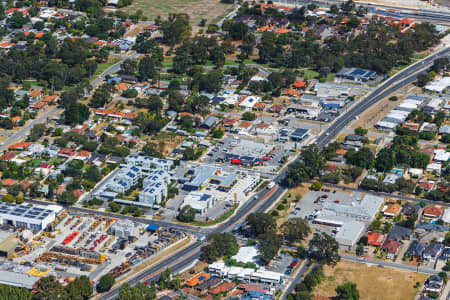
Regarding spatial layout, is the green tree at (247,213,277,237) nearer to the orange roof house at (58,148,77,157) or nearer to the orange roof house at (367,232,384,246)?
the orange roof house at (367,232,384,246)

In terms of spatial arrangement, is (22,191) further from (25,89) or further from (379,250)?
(379,250)

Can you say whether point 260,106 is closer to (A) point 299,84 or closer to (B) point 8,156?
(A) point 299,84

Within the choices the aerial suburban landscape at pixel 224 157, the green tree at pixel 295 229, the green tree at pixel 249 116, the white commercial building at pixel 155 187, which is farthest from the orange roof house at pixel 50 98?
the green tree at pixel 295 229

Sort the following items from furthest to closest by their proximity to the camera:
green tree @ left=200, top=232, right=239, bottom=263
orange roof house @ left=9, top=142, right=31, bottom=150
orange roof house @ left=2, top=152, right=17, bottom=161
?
orange roof house @ left=9, top=142, right=31, bottom=150 → orange roof house @ left=2, top=152, right=17, bottom=161 → green tree @ left=200, top=232, right=239, bottom=263

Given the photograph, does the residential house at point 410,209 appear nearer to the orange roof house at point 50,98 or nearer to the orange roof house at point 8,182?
Result: the orange roof house at point 8,182

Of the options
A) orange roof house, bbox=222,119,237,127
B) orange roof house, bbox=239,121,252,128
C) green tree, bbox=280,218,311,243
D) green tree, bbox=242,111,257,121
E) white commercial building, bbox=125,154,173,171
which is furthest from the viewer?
green tree, bbox=242,111,257,121

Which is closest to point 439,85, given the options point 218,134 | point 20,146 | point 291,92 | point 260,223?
point 291,92

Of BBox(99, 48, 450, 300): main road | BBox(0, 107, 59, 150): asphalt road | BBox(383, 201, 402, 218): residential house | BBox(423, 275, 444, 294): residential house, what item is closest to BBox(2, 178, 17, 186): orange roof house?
BBox(0, 107, 59, 150): asphalt road
